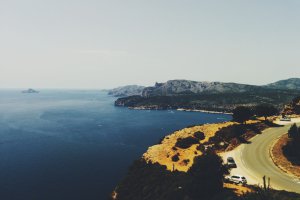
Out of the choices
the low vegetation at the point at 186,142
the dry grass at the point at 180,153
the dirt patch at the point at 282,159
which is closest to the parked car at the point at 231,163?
the dirt patch at the point at 282,159

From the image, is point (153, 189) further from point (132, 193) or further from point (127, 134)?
point (127, 134)

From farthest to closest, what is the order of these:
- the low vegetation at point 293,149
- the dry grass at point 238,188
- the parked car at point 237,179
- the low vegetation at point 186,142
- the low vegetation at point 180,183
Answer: the low vegetation at point 186,142 < the low vegetation at point 293,149 < the parked car at point 237,179 < the low vegetation at point 180,183 < the dry grass at point 238,188

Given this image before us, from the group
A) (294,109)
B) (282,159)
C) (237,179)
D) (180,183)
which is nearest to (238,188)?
(237,179)

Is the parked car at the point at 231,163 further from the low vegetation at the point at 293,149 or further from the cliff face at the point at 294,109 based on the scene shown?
the cliff face at the point at 294,109

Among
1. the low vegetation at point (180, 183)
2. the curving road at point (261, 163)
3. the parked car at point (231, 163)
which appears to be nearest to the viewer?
the low vegetation at point (180, 183)

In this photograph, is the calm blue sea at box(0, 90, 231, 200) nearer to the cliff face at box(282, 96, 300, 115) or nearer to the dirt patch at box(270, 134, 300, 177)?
the dirt patch at box(270, 134, 300, 177)

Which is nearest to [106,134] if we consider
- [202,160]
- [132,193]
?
[132,193]
